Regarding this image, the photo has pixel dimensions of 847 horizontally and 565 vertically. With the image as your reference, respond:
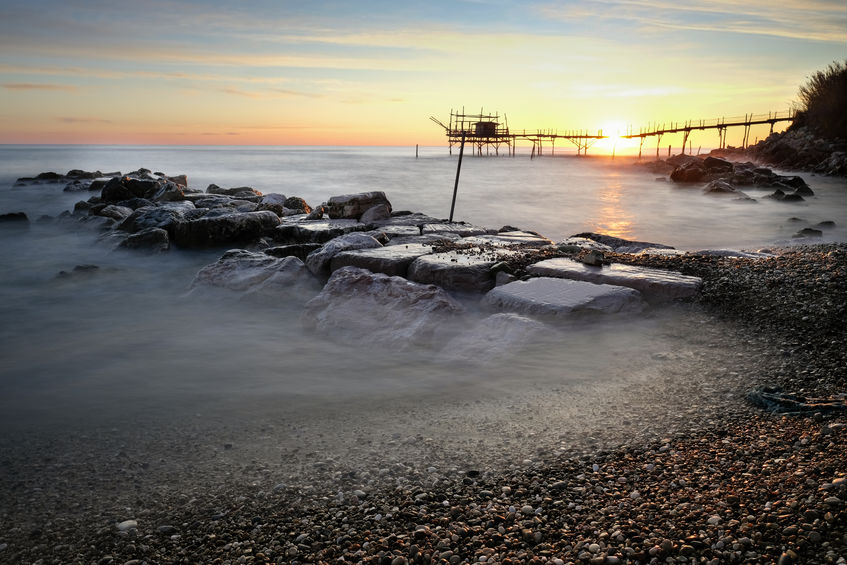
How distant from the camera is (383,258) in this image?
24.7 feet

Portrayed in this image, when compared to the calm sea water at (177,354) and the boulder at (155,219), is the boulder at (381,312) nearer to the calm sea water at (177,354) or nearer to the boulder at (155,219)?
the calm sea water at (177,354)

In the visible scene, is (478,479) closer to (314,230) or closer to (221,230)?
(314,230)

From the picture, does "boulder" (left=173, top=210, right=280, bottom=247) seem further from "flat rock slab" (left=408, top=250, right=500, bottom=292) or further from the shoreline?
Result: the shoreline

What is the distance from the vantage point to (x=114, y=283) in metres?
9.12

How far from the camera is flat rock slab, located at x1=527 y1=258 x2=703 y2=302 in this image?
6199 mm

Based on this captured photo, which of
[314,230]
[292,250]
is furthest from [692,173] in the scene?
[292,250]

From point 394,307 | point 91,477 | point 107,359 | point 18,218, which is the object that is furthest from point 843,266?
point 18,218

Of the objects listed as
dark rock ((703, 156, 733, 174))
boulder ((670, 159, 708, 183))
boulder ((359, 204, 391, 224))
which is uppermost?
dark rock ((703, 156, 733, 174))

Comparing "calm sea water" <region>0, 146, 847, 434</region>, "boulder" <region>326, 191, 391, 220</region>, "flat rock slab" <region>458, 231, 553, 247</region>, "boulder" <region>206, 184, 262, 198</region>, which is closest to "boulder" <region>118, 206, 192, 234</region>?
"calm sea water" <region>0, 146, 847, 434</region>

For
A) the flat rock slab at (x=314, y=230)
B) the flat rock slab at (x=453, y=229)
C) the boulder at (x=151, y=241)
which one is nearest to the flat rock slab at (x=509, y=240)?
the flat rock slab at (x=453, y=229)

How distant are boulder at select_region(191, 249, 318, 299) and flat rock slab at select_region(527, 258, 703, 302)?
10.4 feet

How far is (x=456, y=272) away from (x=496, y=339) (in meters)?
1.65

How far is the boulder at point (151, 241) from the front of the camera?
10945 mm

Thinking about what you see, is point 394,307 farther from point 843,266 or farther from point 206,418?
point 843,266
